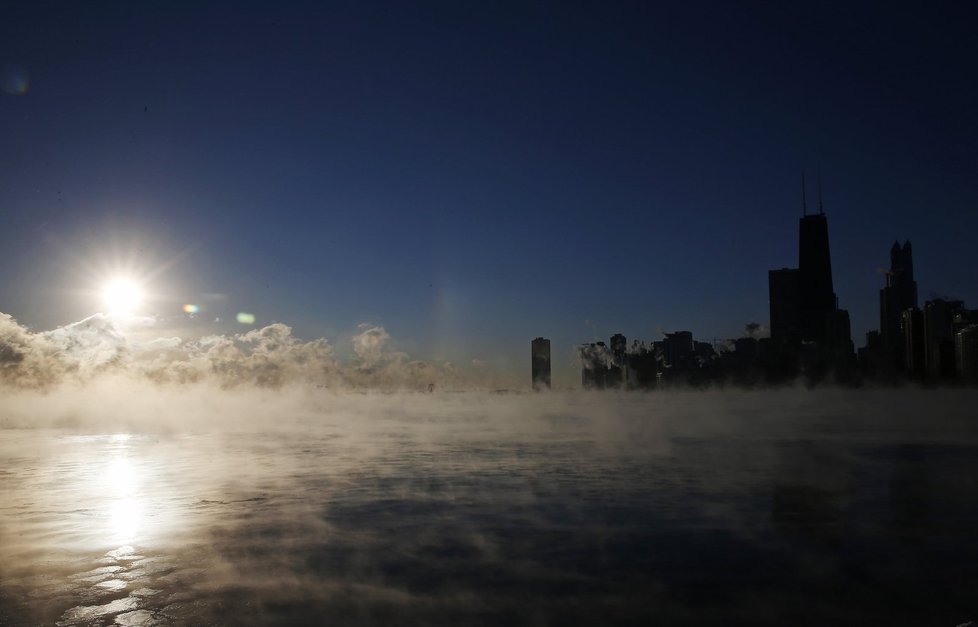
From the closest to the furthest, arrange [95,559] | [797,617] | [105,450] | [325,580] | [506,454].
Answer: [797,617], [325,580], [95,559], [506,454], [105,450]

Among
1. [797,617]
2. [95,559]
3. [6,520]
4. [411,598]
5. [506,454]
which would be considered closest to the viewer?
[797,617]

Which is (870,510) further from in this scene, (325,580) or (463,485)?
(325,580)

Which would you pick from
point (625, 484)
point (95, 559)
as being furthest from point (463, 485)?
point (95, 559)

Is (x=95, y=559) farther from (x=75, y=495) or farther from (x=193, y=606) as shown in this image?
(x=75, y=495)

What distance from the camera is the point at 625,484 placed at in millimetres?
68062

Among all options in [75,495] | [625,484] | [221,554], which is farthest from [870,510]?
[75,495]

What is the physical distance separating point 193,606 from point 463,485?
43.6m

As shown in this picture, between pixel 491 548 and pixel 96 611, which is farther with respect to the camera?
pixel 491 548

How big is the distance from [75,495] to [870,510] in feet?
198

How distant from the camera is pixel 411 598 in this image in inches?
1096

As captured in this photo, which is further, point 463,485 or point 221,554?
point 463,485

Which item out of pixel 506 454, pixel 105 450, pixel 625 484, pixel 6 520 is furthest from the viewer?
pixel 105 450

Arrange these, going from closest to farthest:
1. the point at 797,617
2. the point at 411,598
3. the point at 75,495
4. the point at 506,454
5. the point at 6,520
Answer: the point at 797,617 → the point at 411,598 → the point at 6,520 → the point at 75,495 → the point at 506,454

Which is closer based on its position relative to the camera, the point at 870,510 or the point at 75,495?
the point at 870,510
